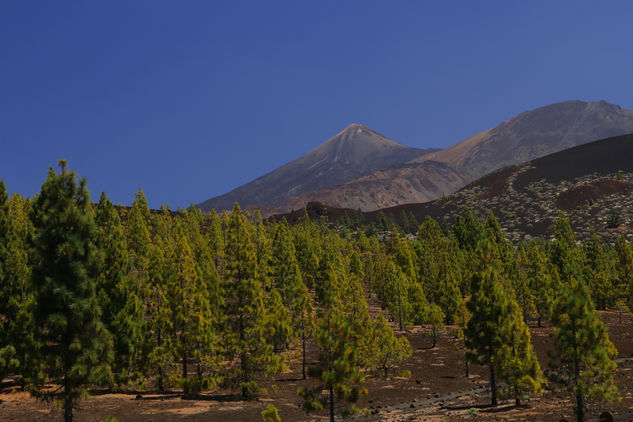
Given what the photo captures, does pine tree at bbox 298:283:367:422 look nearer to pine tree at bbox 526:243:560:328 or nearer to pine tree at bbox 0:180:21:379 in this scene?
pine tree at bbox 0:180:21:379

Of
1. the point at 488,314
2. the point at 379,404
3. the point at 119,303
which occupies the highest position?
the point at 119,303

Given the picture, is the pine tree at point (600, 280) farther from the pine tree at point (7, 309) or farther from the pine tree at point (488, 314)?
the pine tree at point (7, 309)

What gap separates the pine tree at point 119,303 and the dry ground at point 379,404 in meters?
3.08

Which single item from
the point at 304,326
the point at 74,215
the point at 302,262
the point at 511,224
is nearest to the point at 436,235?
the point at 302,262

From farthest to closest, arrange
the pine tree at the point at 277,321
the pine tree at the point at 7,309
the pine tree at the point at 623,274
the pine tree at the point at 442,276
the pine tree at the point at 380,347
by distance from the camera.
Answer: the pine tree at the point at 623,274
the pine tree at the point at 442,276
the pine tree at the point at 380,347
the pine tree at the point at 277,321
the pine tree at the point at 7,309

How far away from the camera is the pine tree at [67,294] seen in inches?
943

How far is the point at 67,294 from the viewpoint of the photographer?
78.0 ft

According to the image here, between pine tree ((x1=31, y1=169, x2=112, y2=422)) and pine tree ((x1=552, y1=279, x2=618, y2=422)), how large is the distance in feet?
76.5

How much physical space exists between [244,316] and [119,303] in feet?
31.4

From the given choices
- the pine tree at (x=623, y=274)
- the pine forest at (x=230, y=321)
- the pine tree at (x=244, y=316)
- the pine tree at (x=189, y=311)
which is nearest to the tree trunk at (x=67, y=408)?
the pine forest at (x=230, y=321)

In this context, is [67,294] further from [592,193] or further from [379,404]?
[592,193]

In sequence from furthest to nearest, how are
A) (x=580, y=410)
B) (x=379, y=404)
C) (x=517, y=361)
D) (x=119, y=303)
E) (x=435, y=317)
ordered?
(x=435, y=317)
(x=119, y=303)
(x=379, y=404)
(x=517, y=361)
(x=580, y=410)

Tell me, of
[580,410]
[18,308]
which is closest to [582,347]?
[580,410]

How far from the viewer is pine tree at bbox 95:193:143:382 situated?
38.4m
